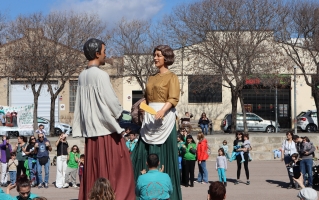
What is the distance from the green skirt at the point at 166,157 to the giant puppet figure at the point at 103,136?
1.25 m

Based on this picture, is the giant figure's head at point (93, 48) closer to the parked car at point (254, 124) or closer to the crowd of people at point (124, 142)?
the crowd of people at point (124, 142)

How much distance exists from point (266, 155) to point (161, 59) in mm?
17809

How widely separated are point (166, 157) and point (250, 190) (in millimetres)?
8309

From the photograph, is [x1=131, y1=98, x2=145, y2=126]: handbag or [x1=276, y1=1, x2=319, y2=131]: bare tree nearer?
[x1=131, y1=98, x2=145, y2=126]: handbag

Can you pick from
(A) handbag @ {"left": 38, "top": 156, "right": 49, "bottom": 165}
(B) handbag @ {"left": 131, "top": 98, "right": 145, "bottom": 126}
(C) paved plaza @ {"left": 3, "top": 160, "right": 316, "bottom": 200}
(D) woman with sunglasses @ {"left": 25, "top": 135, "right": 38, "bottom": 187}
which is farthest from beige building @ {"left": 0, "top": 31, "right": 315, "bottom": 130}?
(B) handbag @ {"left": 131, "top": 98, "right": 145, "bottom": 126}

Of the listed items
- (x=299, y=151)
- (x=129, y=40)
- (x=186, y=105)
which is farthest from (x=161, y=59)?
(x=186, y=105)

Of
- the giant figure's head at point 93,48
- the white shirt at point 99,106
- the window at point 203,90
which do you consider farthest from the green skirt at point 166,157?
the window at point 203,90

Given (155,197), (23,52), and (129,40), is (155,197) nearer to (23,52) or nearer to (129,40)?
(23,52)

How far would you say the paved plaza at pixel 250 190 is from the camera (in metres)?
14.9

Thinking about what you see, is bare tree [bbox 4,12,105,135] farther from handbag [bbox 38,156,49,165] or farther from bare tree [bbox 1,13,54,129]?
handbag [bbox 38,156,49,165]

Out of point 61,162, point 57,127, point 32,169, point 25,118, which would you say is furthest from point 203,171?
point 57,127

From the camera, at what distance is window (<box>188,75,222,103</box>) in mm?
38625

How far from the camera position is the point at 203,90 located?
142 feet

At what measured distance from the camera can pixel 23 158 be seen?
56.9 ft
